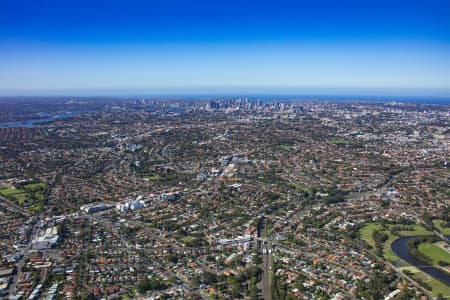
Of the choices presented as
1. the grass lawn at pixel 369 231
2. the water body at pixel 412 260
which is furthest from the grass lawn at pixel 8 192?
the water body at pixel 412 260

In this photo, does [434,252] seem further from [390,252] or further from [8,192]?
[8,192]

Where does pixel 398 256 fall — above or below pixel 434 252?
below

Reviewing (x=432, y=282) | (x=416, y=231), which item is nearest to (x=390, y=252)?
(x=432, y=282)

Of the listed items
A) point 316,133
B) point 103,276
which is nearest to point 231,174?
point 103,276

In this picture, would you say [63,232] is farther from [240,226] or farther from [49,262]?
[240,226]

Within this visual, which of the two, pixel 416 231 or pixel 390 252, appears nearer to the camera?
pixel 390 252

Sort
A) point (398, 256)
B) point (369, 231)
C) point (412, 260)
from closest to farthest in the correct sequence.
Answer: point (412, 260) < point (398, 256) < point (369, 231)

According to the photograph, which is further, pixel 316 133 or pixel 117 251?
pixel 316 133
